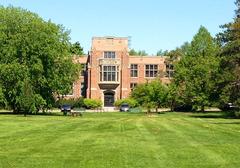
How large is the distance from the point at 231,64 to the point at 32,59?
22.5 metres

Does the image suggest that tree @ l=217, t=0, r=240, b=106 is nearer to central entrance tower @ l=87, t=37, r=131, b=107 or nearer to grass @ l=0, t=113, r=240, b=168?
grass @ l=0, t=113, r=240, b=168

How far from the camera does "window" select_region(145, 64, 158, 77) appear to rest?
330 ft

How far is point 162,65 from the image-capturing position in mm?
100375

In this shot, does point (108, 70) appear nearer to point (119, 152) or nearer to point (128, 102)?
point (128, 102)

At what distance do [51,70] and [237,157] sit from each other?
154ft

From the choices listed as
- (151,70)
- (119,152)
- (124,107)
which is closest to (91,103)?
(124,107)

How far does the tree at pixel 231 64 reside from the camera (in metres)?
52.5

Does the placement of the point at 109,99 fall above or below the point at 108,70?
below

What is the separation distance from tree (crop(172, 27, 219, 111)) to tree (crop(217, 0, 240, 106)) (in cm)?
1199

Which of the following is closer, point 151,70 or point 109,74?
point 109,74

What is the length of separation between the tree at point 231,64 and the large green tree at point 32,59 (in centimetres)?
1836

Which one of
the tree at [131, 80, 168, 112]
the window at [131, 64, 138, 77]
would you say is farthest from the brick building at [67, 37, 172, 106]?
the tree at [131, 80, 168, 112]

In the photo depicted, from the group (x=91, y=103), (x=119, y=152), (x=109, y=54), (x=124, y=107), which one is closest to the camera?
(x=119, y=152)

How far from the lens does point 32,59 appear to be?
59875 mm
